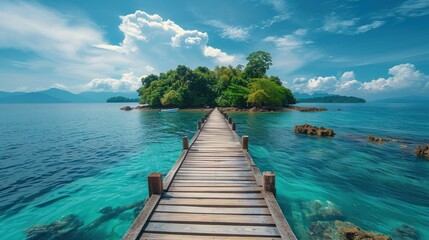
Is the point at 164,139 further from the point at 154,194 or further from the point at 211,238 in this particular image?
the point at 211,238

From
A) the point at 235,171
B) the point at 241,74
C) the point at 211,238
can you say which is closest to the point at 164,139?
the point at 235,171

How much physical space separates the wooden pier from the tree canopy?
180 feet

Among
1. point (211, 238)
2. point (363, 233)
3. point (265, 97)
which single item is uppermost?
point (265, 97)

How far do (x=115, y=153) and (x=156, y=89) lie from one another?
60017 mm

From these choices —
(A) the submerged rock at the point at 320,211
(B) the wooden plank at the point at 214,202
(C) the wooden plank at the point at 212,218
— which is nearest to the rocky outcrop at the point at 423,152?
(A) the submerged rock at the point at 320,211

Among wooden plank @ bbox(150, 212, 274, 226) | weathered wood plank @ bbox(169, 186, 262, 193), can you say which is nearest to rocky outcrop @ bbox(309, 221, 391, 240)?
weathered wood plank @ bbox(169, 186, 262, 193)

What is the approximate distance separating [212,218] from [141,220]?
1.88 meters

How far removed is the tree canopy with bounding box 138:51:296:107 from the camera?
65375 millimetres

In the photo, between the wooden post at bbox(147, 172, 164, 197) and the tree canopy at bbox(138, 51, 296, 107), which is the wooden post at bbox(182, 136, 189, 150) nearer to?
the wooden post at bbox(147, 172, 164, 197)

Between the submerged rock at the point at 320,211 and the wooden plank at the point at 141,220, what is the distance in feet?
20.3

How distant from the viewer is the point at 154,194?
652 cm

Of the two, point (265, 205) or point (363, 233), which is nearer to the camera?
point (265, 205)

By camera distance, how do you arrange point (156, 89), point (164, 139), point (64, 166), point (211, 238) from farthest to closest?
point (156, 89)
point (164, 139)
point (64, 166)
point (211, 238)

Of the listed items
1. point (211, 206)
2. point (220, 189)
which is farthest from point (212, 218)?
point (220, 189)
